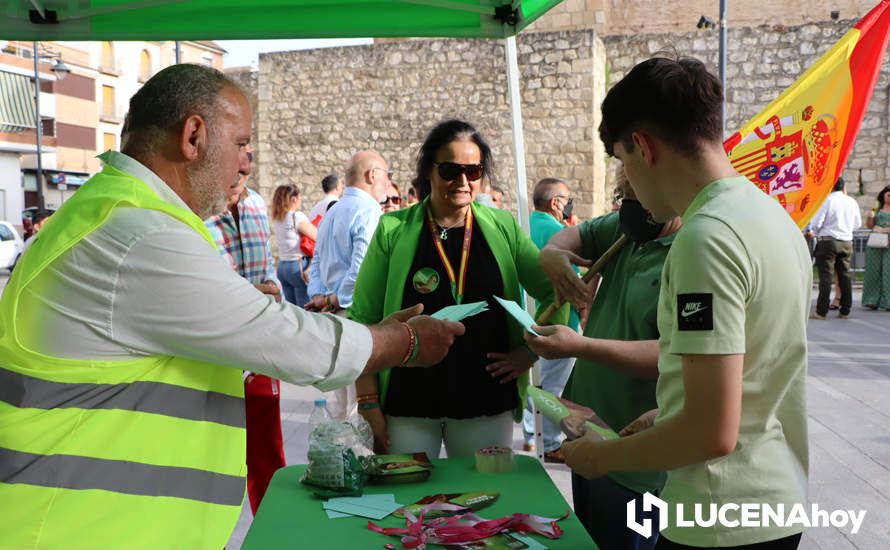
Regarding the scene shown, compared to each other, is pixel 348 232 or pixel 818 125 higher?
pixel 818 125

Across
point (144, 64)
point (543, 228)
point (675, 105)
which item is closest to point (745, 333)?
point (675, 105)

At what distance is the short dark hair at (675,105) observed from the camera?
1.60 metres

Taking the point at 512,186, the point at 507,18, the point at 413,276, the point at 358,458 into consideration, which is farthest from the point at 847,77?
the point at 512,186

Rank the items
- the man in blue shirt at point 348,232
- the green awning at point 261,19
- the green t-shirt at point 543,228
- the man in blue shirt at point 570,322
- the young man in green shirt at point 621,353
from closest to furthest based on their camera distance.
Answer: the young man in green shirt at point 621,353, the green awning at point 261,19, the man in blue shirt at point 348,232, the man in blue shirt at point 570,322, the green t-shirt at point 543,228

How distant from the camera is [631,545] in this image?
2.40m

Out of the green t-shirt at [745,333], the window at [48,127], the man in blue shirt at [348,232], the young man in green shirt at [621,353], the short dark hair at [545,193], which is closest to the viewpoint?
the green t-shirt at [745,333]

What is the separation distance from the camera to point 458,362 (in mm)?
3023

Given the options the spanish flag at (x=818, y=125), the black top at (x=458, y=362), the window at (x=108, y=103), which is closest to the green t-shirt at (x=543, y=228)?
the spanish flag at (x=818, y=125)

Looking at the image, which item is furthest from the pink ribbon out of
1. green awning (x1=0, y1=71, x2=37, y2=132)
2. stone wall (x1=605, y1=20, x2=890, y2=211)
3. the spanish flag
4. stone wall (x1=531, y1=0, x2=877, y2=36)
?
green awning (x1=0, y1=71, x2=37, y2=132)

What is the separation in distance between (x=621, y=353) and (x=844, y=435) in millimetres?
4271

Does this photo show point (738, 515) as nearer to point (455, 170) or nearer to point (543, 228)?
point (455, 170)

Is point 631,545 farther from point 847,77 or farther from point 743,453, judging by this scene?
point 847,77

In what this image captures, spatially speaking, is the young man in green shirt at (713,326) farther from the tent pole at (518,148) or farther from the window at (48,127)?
the window at (48,127)

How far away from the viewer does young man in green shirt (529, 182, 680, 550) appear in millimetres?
2322
